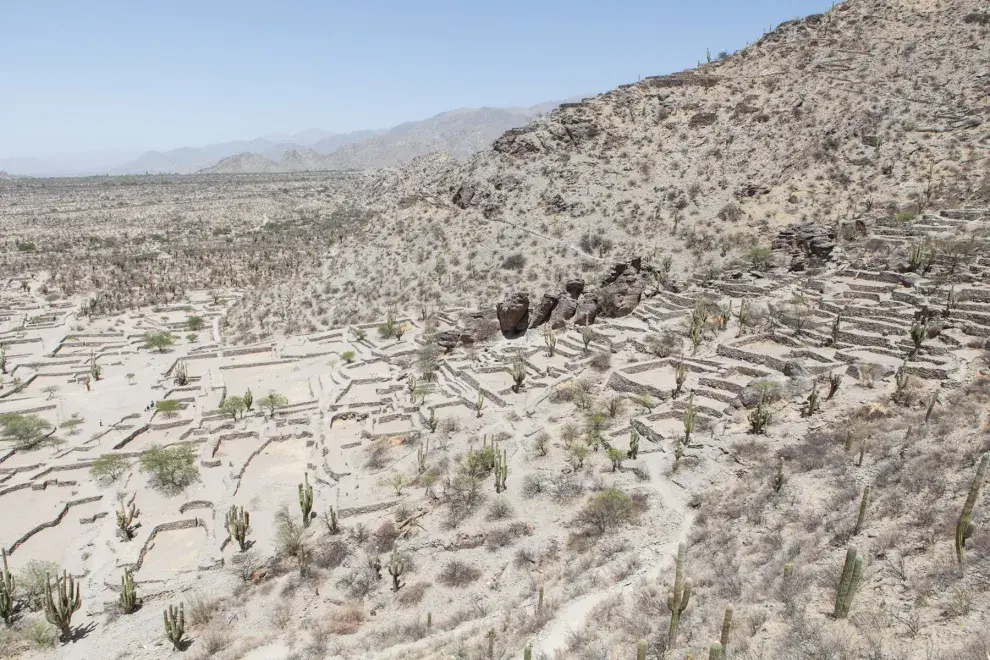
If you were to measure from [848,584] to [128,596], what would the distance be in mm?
14494

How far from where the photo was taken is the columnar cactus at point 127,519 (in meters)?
16.3

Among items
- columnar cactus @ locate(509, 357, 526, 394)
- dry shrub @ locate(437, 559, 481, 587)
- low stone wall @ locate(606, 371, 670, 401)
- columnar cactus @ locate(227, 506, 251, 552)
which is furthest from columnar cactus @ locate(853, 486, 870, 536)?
columnar cactus @ locate(509, 357, 526, 394)

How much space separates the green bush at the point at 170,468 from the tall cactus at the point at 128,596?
5.31 metres

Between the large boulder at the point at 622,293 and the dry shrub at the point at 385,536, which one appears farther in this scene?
the large boulder at the point at 622,293

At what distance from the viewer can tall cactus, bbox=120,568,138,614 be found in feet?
43.9

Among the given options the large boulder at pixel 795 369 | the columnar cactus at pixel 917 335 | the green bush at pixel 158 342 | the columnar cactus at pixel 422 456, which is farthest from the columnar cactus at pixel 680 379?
the green bush at pixel 158 342

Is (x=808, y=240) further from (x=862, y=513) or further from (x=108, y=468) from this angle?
(x=108, y=468)

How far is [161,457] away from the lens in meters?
19.6

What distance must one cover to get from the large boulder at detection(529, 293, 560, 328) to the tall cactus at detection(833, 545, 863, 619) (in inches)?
894

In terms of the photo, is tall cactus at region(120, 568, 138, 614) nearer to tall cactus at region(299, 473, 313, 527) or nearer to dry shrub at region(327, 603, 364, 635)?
tall cactus at region(299, 473, 313, 527)

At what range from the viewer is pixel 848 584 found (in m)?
7.91

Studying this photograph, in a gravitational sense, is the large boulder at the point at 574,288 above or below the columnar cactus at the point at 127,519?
above

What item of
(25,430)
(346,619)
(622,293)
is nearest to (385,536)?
(346,619)

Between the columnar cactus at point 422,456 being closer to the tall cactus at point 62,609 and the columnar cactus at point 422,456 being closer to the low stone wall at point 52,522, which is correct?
the tall cactus at point 62,609
